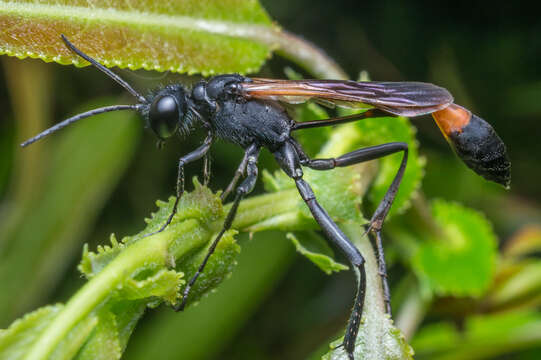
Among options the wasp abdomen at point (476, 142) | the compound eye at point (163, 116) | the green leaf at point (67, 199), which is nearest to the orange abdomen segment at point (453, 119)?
the wasp abdomen at point (476, 142)

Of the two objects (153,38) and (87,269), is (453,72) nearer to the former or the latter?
(153,38)

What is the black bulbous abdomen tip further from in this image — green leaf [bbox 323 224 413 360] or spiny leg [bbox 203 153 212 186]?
spiny leg [bbox 203 153 212 186]

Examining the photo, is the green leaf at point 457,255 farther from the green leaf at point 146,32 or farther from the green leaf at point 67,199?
the green leaf at point 67,199

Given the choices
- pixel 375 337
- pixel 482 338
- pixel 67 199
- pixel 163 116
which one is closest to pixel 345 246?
pixel 375 337

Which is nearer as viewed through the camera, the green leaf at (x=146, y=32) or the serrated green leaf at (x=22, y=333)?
the serrated green leaf at (x=22, y=333)

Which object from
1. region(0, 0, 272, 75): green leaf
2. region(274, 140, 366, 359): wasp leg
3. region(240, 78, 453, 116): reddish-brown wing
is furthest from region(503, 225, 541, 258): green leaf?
region(0, 0, 272, 75): green leaf

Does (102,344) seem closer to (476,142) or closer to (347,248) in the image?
(347,248)
